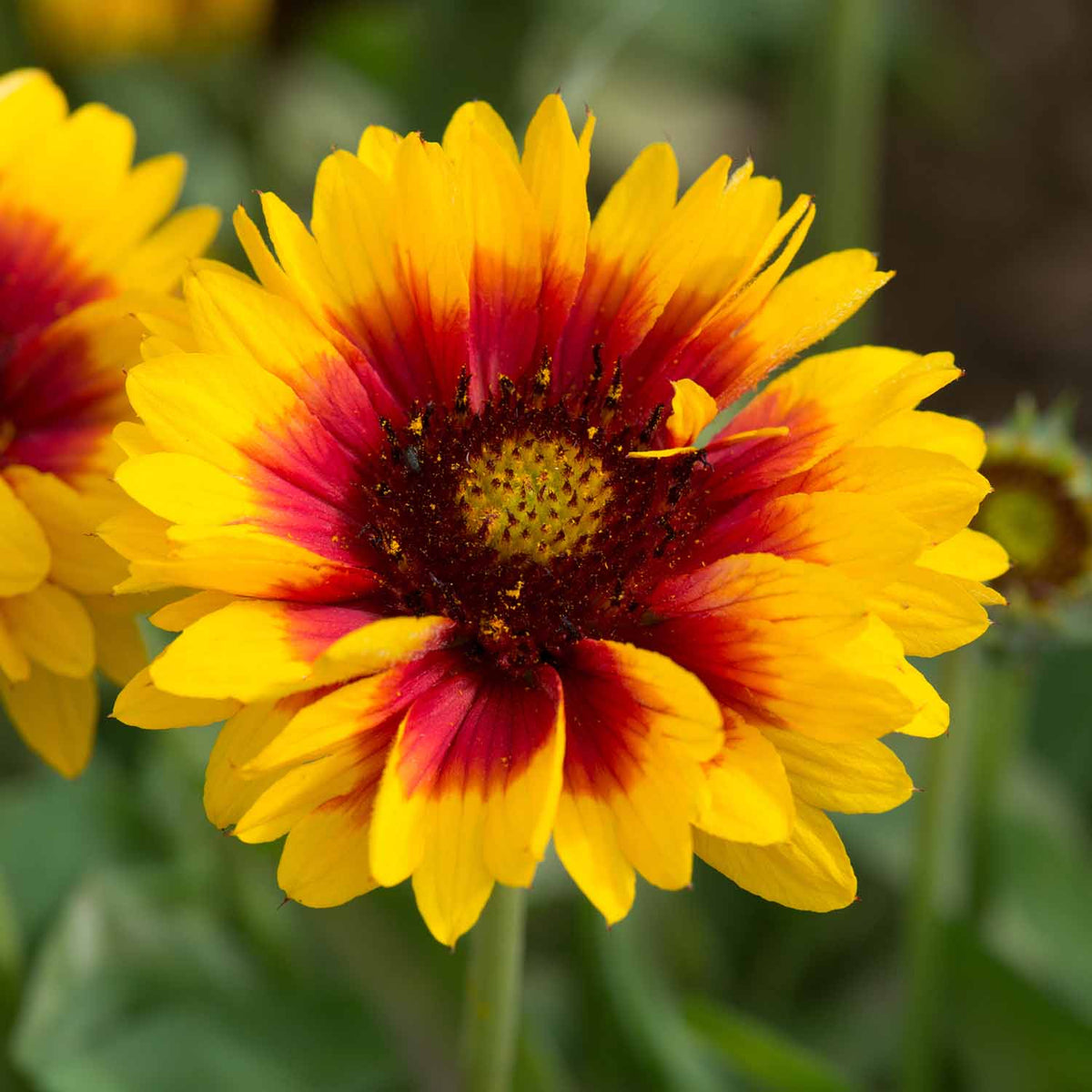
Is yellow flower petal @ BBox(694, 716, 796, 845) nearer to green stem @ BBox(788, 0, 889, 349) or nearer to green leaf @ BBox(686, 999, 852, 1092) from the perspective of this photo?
green leaf @ BBox(686, 999, 852, 1092)

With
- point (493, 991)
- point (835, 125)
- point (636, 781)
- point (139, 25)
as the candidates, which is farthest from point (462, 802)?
point (139, 25)

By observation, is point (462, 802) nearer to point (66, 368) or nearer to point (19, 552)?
point (19, 552)

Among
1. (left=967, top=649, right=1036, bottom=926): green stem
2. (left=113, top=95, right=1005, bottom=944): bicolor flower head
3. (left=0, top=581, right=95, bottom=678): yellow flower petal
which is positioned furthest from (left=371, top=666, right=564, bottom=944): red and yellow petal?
(left=967, top=649, right=1036, bottom=926): green stem

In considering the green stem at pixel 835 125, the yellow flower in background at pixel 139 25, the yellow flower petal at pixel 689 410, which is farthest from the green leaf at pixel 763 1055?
the yellow flower in background at pixel 139 25

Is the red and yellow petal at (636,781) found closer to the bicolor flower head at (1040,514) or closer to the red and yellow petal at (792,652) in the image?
the red and yellow petal at (792,652)

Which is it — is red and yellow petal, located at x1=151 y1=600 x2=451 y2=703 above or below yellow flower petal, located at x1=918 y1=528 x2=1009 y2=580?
below

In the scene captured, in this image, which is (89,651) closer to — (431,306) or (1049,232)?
(431,306)
